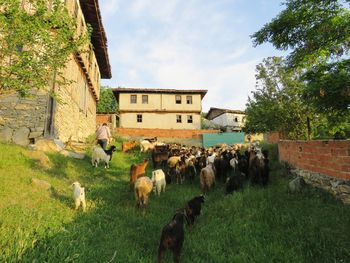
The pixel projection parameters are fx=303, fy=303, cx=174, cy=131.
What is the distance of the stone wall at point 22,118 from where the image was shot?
14406 millimetres

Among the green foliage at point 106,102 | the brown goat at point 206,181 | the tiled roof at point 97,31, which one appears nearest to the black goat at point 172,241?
the brown goat at point 206,181

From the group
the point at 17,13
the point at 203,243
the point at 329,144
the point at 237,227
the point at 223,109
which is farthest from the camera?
the point at 223,109

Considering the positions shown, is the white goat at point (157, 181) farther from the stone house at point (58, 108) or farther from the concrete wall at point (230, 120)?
the concrete wall at point (230, 120)

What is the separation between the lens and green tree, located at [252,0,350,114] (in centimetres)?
876

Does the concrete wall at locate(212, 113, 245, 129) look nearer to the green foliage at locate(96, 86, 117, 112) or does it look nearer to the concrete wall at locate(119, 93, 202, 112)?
the concrete wall at locate(119, 93, 202, 112)

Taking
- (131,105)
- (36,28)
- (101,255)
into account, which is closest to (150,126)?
(131,105)

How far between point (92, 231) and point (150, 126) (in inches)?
1356

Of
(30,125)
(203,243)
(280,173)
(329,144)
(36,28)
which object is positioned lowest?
(203,243)

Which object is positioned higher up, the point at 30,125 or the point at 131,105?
the point at 131,105

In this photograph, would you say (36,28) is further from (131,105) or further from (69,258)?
(131,105)

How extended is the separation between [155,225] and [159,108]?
33993 mm

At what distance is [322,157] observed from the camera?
28.3ft

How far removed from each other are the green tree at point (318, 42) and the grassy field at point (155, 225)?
9.43ft

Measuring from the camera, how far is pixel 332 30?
1001 cm
